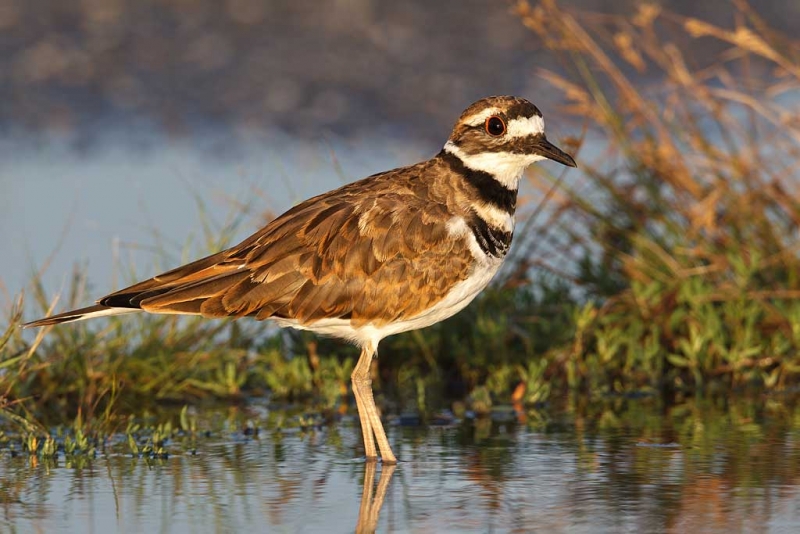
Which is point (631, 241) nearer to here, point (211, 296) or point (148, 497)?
point (211, 296)

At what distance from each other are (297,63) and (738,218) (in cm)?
682

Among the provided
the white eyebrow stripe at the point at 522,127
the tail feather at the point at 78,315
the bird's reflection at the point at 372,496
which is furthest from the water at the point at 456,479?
the white eyebrow stripe at the point at 522,127

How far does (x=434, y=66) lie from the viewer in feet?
47.0

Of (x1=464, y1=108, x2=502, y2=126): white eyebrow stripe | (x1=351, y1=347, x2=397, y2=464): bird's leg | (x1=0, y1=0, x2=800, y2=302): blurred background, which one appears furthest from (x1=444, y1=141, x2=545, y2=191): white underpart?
(x1=0, y1=0, x2=800, y2=302): blurred background

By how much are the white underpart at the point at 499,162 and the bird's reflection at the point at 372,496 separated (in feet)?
4.93

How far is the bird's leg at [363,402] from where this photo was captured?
6.38m

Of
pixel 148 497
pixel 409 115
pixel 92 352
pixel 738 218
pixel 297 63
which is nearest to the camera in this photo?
pixel 148 497

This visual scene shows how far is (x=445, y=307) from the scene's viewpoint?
6652mm

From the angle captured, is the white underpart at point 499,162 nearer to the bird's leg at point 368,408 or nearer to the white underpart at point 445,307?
the white underpart at point 445,307

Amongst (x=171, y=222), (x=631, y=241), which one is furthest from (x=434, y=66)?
(x=631, y=241)

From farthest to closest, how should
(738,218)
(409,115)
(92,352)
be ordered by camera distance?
1. (409,115)
2. (738,218)
3. (92,352)

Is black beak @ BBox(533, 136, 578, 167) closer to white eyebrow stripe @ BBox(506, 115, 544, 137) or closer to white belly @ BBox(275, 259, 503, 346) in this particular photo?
white eyebrow stripe @ BBox(506, 115, 544, 137)

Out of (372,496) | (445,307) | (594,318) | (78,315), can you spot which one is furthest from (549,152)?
(78,315)

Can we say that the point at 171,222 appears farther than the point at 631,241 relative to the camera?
Yes
